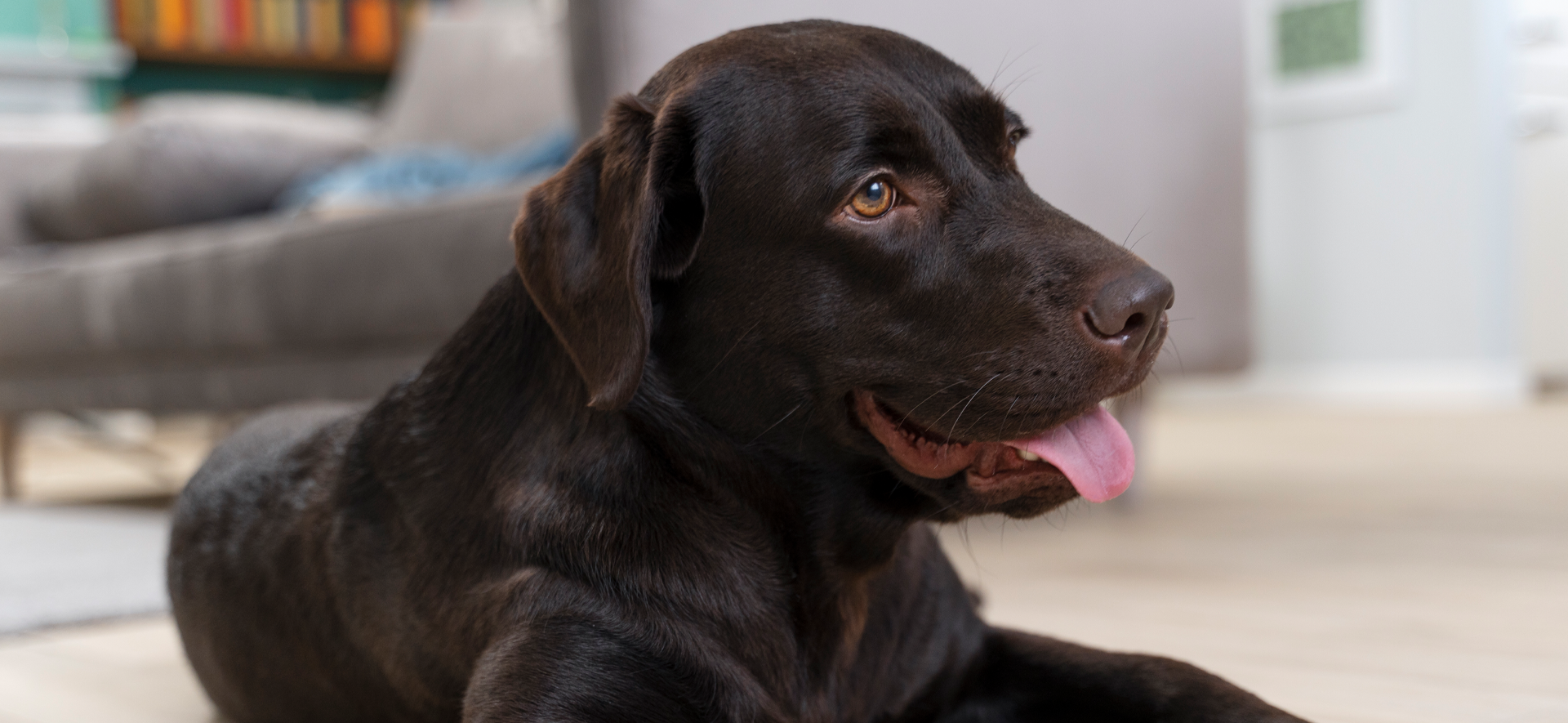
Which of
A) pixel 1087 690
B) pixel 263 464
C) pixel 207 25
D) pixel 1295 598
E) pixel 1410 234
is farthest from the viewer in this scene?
pixel 207 25

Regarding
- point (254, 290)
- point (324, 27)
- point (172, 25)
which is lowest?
point (254, 290)

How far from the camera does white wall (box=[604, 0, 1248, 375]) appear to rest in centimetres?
231

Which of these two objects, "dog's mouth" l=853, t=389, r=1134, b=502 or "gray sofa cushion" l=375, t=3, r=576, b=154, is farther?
"gray sofa cushion" l=375, t=3, r=576, b=154

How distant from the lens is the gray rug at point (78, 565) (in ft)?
7.08

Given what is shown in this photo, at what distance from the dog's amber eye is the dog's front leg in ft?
1.52

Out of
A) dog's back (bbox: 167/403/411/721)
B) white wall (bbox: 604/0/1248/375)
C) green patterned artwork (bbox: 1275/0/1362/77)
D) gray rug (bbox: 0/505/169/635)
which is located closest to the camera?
dog's back (bbox: 167/403/411/721)

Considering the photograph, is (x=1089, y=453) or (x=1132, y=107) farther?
(x=1132, y=107)

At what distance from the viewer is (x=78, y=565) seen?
8.53 ft

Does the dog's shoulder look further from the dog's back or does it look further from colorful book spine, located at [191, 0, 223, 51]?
colorful book spine, located at [191, 0, 223, 51]

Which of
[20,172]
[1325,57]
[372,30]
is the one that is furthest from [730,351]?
[372,30]

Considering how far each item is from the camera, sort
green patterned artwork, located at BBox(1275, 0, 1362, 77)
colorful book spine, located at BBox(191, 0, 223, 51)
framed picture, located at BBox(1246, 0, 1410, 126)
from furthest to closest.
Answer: colorful book spine, located at BBox(191, 0, 223, 51) < green patterned artwork, located at BBox(1275, 0, 1362, 77) < framed picture, located at BBox(1246, 0, 1410, 126)

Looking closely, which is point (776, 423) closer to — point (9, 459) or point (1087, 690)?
point (1087, 690)

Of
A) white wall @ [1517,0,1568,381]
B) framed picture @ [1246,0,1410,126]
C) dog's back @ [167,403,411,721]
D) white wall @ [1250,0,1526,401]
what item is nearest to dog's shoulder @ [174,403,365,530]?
dog's back @ [167,403,411,721]

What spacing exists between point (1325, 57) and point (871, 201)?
5700mm
